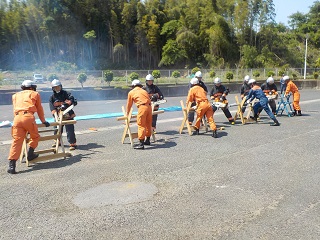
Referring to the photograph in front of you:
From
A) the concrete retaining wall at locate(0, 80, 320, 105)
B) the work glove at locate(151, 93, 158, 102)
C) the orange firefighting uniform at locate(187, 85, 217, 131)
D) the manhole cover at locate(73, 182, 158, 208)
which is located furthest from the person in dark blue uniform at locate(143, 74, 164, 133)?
the concrete retaining wall at locate(0, 80, 320, 105)

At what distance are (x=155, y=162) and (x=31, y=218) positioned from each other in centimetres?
305

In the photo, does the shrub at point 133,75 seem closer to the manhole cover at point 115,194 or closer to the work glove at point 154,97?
the work glove at point 154,97

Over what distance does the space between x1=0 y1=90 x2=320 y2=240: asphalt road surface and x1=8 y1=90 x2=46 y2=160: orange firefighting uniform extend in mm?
489

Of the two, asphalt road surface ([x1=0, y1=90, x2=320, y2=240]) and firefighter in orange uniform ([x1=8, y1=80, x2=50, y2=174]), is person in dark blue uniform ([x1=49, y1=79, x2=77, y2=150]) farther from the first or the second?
firefighter in orange uniform ([x1=8, y1=80, x2=50, y2=174])

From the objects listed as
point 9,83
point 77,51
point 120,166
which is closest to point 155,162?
point 120,166

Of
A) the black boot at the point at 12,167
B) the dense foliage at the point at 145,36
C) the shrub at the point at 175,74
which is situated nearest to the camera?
the black boot at the point at 12,167

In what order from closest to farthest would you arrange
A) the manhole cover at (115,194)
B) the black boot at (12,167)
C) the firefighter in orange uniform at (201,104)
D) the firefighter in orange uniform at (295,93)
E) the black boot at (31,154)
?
1. the manhole cover at (115,194)
2. the black boot at (12,167)
3. the black boot at (31,154)
4. the firefighter in orange uniform at (201,104)
5. the firefighter in orange uniform at (295,93)

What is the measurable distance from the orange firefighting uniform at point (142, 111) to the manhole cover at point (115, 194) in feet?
8.39

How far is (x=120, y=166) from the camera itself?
21.8ft

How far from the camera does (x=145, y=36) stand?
53906 millimetres

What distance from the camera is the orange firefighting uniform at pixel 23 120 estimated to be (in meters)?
6.25

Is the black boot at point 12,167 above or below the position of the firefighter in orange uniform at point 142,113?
below

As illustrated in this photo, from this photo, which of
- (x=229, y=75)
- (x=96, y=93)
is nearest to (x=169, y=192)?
(x=96, y=93)

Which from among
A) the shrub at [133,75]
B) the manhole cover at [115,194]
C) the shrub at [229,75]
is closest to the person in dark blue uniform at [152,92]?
the manhole cover at [115,194]
